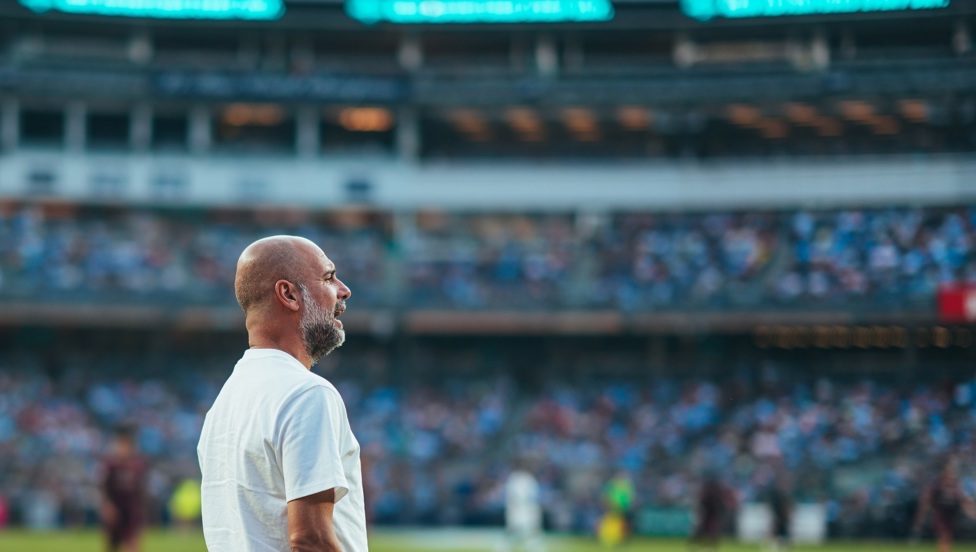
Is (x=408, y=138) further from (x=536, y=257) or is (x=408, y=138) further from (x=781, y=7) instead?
(x=781, y=7)

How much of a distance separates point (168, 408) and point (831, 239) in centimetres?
2353

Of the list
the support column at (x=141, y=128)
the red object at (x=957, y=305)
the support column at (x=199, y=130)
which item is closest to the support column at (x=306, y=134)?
the support column at (x=199, y=130)

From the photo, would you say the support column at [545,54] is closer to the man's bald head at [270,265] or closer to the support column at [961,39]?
the support column at [961,39]

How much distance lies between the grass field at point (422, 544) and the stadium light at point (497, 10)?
21222 millimetres

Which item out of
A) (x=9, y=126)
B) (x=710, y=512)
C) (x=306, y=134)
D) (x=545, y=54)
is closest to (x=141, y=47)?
(x=9, y=126)

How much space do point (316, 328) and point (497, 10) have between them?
44.2m

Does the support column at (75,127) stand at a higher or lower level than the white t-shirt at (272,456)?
higher

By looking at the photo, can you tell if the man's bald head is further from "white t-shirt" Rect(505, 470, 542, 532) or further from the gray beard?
"white t-shirt" Rect(505, 470, 542, 532)

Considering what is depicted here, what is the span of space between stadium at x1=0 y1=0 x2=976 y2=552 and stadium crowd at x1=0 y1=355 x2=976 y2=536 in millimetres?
125

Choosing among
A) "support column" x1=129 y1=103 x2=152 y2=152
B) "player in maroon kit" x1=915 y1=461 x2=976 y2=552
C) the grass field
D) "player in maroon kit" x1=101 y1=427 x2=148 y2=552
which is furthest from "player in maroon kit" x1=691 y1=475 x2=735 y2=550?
"support column" x1=129 y1=103 x2=152 y2=152

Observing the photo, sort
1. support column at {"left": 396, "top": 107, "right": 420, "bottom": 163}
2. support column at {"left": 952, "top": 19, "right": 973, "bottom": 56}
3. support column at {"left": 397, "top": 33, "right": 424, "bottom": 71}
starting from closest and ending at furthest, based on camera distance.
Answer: support column at {"left": 952, "top": 19, "right": 973, "bottom": 56} → support column at {"left": 396, "top": 107, "right": 420, "bottom": 163} → support column at {"left": 397, "top": 33, "right": 424, "bottom": 71}

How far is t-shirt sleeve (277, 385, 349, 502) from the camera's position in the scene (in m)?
3.39

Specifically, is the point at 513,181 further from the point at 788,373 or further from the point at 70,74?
the point at 70,74

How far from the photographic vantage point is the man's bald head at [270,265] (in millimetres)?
3875
